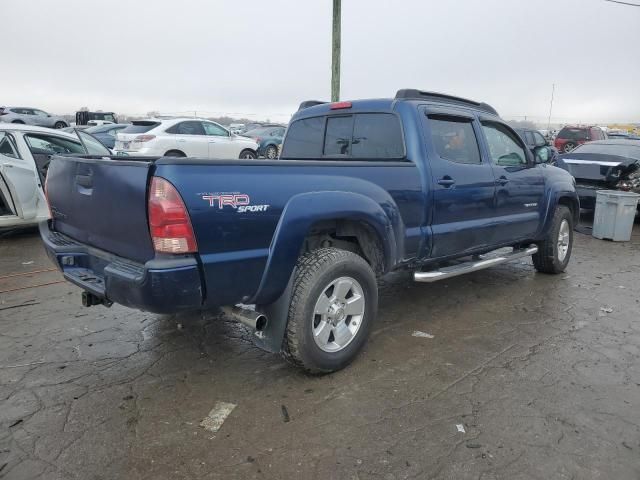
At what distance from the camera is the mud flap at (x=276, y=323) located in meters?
3.07

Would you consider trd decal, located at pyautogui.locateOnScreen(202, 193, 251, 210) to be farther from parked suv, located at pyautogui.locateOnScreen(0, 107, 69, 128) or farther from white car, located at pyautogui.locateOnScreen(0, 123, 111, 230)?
parked suv, located at pyautogui.locateOnScreen(0, 107, 69, 128)

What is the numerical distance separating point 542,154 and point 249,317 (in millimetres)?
3957

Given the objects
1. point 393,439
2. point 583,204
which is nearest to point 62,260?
point 393,439

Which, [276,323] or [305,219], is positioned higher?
[305,219]

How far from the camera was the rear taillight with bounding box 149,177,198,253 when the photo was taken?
2.53m

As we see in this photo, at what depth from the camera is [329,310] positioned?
3.32 meters

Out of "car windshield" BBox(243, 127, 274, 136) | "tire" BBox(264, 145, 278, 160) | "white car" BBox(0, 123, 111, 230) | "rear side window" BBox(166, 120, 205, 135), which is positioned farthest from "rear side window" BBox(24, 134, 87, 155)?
"car windshield" BBox(243, 127, 274, 136)

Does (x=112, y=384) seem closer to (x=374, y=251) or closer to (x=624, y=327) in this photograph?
(x=374, y=251)

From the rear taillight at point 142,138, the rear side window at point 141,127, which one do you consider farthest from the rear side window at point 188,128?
the rear taillight at point 142,138

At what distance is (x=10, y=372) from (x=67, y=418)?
0.86 m

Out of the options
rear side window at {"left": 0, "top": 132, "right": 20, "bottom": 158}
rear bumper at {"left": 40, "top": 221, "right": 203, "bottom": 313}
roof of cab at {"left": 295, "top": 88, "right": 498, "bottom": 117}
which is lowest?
rear bumper at {"left": 40, "top": 221, "right": 203, "bottom": 313}

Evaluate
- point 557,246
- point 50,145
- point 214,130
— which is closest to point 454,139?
point 557,246

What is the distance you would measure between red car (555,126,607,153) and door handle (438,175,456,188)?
21199 millimetres

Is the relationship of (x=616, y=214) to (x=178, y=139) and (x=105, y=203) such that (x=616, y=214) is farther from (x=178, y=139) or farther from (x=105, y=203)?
(x=178, y=139)
